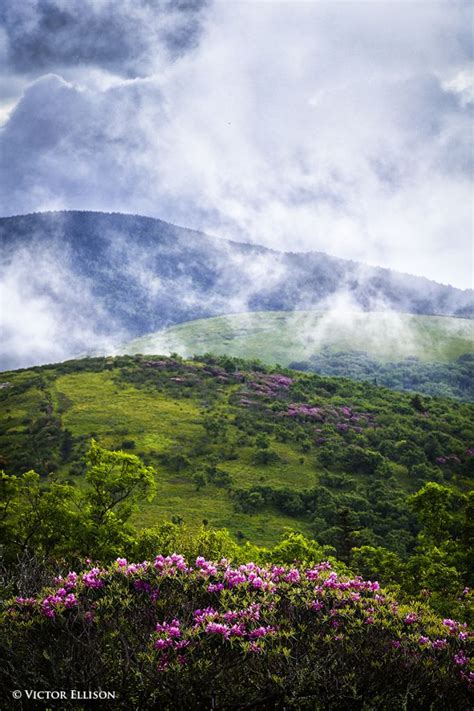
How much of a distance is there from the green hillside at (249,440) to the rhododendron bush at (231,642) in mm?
24314

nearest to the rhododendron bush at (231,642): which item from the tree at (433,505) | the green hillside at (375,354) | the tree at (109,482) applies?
the tree at (109,482)

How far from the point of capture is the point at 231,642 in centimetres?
651

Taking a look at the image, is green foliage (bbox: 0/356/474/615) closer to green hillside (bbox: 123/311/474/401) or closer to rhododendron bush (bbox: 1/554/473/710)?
rhododendron bush (bbox: 1/554/473/710)

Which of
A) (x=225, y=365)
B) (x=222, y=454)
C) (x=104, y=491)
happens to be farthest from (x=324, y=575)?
(x=225, y=365)

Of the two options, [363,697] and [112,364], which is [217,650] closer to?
[363,697]

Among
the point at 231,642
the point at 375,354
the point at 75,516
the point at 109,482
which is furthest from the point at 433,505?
the point at 375,354

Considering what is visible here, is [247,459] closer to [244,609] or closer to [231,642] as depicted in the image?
[244,609]

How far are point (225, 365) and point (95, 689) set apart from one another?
8542 centimetres

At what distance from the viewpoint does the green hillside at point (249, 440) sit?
148 feet

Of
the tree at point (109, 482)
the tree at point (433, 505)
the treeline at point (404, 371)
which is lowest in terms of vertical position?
the tree at point (433, 505)

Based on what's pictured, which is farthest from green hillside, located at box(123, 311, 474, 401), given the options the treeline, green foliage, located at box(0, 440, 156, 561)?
green foliage, located at box(0, 440, 156, 561)

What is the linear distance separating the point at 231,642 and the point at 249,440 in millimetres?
54199

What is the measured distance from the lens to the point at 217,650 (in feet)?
21.3

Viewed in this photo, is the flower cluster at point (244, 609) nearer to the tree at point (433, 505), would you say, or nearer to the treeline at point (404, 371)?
the tree at point (433, 505)
